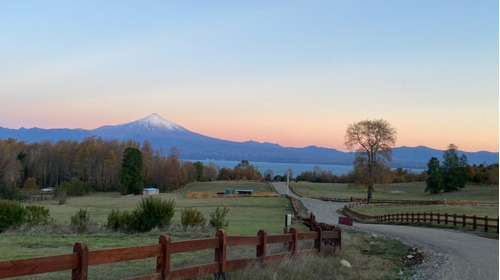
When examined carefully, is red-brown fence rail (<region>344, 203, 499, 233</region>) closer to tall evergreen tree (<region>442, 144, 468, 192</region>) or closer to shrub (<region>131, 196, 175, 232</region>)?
shrub (<region>131, 196, 175, 232</region>)

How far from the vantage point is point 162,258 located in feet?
25.4

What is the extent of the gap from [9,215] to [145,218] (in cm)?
743

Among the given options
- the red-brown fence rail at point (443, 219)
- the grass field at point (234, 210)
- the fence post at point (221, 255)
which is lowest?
the grass field at point (234, 210)

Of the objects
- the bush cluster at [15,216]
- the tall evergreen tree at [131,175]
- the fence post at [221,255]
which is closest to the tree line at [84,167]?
the tall evergreen tree at [131,175]

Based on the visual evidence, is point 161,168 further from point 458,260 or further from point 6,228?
point 458,260

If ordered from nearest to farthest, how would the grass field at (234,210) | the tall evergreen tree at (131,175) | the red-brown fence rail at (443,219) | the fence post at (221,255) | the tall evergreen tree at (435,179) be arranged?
the fence post at (221,255)
the red-brown fence rail at (443,219)
the grass field at (234,210)
the tall evergreen tree at (435,179)
the tall evergreen tree at (131,175)

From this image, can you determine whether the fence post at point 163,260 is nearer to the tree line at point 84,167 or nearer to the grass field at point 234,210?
the grass field at point 234,210

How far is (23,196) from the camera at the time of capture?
3851 inches

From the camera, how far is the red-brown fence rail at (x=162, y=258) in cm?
593

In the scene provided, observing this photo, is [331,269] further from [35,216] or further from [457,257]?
[35,216]

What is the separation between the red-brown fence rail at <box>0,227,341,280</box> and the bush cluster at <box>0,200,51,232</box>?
1784cm

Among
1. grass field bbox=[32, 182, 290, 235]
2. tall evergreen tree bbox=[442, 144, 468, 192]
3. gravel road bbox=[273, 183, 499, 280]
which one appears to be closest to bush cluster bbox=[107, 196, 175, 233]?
grass field bbox=[32, 182, 290, 235]

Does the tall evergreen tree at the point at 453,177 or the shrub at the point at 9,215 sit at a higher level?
the tall evergreen tree at the point at 453,177

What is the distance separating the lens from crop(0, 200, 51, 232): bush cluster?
23562 millimetres
